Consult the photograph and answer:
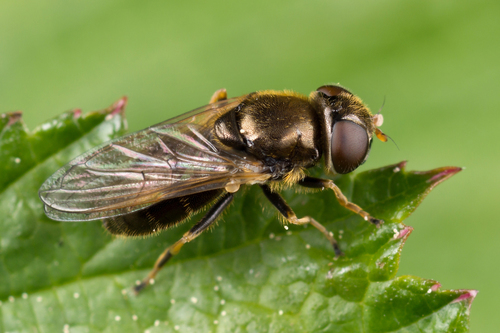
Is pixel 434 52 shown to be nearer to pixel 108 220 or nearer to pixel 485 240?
pixel 485 240

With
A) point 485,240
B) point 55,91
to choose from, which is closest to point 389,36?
point 485,240

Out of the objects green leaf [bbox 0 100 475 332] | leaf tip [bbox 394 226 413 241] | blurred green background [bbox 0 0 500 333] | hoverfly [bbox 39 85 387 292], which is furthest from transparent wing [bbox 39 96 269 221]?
blurred green background [bbox 0 0 500 333]

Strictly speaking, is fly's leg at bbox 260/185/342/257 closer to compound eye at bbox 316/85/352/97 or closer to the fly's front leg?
the fly's front leg

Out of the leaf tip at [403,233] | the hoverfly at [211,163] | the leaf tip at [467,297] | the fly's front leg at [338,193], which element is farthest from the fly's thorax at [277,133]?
the leaf tip at [467,297]

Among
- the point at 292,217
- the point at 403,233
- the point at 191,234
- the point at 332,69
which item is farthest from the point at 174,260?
the point at 332,69

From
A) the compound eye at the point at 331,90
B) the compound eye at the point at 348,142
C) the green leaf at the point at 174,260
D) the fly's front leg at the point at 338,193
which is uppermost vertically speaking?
the compound eye at the point at 331,90

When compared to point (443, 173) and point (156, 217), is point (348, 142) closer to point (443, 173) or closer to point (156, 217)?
point (443, 173)

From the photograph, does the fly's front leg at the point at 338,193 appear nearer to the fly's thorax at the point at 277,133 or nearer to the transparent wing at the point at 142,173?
the fly's thorax at the point at 277,133
